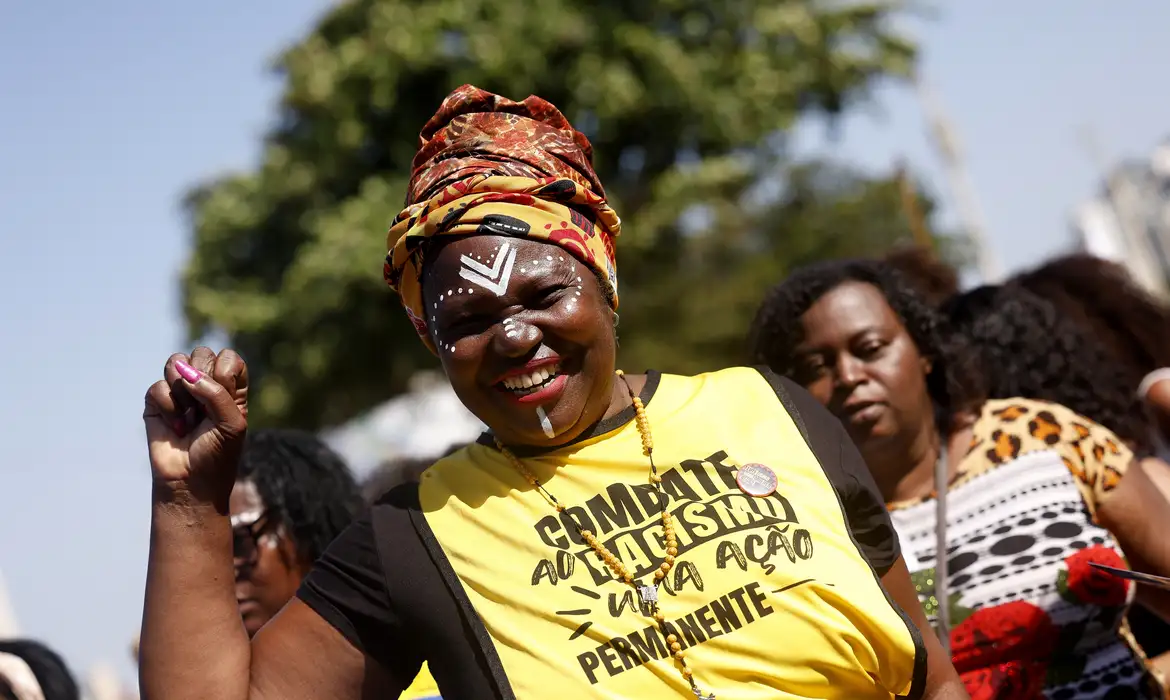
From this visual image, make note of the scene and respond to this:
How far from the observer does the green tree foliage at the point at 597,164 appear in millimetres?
14680

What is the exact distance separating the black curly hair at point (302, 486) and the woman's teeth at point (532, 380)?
4.37 feet

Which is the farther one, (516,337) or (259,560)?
(259,560)

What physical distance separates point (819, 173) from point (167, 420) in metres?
14.3

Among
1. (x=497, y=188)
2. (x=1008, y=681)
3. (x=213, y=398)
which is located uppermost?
(x=497, y=188)

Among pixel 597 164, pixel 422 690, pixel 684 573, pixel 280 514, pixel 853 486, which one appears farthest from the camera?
pixel 597 164

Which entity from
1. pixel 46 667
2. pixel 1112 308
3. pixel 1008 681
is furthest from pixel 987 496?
pixel 46 667

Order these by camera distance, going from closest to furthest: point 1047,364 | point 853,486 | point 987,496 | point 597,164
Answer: point 853,486 < point 987,496 < point 1047,364 < point 597,164

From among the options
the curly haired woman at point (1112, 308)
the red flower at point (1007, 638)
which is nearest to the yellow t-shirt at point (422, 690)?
the red flower at point (1007, 638)

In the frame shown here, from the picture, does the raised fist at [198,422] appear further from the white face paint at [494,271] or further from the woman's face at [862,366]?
the woman's face at [862,366]

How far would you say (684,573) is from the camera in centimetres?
212

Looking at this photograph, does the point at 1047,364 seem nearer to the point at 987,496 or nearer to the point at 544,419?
the point at 987,496

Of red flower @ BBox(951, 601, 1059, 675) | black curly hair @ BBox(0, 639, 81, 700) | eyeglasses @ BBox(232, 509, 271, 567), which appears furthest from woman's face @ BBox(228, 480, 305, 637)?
red flower @ BBox(951, 601, 1059, 675)

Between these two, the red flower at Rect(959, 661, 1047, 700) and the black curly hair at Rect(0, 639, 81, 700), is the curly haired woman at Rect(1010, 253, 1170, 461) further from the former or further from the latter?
the black curly hair at Rect(0, 639, 81, 700)

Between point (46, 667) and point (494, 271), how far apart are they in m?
2.34
